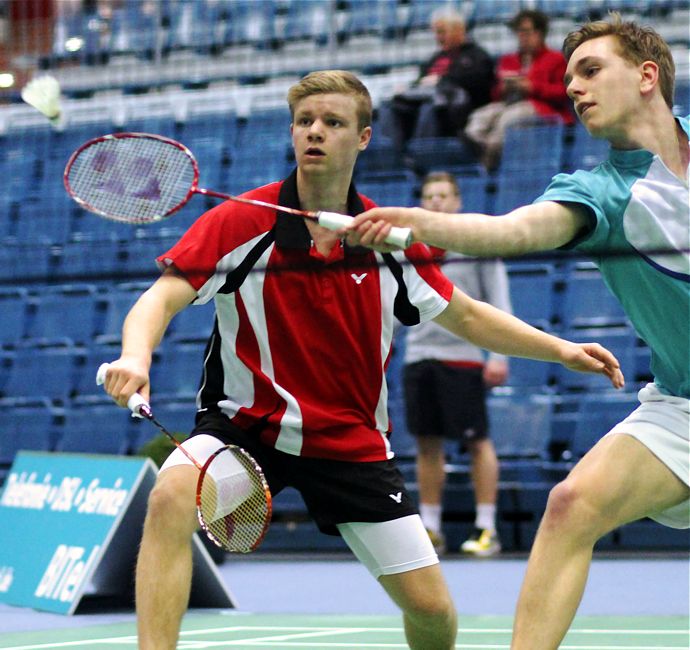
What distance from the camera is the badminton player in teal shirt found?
10.5 feet

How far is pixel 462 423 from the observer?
795cm

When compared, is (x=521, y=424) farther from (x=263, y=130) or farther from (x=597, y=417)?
(x=263, y=130)

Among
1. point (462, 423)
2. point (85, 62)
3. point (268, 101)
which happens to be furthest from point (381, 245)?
point (85, 62)

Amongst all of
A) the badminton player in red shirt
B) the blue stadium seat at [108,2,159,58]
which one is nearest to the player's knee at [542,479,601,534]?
Result: the badminton player in red shirt

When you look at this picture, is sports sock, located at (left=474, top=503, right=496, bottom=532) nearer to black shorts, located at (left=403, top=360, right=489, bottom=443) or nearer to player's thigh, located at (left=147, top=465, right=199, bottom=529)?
black shorts, located at (left=403, top=360, right=489, bottom=443)

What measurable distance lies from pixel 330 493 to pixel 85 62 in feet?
32.9

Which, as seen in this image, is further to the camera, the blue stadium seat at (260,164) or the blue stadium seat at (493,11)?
the blue stadium seat at (493,11)

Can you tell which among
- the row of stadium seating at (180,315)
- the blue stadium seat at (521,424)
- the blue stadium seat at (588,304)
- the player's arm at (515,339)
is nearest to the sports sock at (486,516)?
the blue stadium seat at (521,424)

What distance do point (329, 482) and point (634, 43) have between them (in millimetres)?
1437

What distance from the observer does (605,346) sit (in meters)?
8.78

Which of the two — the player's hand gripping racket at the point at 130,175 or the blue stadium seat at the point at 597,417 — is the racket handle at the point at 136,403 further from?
the blue stadium seat at the point at 597,417

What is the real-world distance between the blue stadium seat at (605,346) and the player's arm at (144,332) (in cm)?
522

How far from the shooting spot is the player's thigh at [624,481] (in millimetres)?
3246

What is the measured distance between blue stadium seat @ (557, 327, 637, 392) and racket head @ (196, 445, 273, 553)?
5.09 meters
